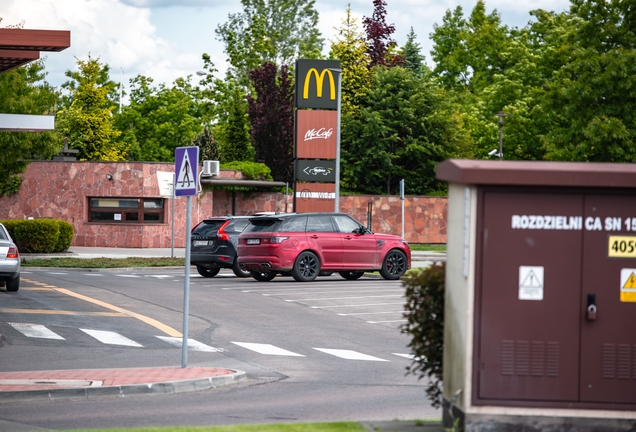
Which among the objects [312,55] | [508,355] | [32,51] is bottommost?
[508,355]

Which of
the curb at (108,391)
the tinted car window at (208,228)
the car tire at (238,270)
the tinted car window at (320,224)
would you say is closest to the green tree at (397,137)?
the car tire at (238,270)

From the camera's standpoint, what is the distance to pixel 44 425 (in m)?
8.99

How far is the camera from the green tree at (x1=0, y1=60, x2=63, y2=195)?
125 feet

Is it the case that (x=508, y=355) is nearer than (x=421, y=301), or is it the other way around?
(x=508, y=355)

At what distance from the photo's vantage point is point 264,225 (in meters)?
26.3

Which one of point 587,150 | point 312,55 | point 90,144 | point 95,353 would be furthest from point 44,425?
point 312,55

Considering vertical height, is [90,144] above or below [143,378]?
above

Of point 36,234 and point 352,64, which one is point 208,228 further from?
point 352,64

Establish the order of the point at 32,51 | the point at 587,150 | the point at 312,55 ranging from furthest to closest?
the point at 312,55 < the point at 587,150 < the point at 32,51

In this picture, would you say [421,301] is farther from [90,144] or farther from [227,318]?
[90,144]

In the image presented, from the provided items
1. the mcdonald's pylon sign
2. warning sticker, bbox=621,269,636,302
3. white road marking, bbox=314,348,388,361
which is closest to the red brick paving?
white road marking, bbox=314,348,388,361

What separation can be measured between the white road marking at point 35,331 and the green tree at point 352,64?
44.6 metres

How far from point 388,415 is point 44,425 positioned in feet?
10.1

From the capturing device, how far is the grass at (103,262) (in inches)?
1278
